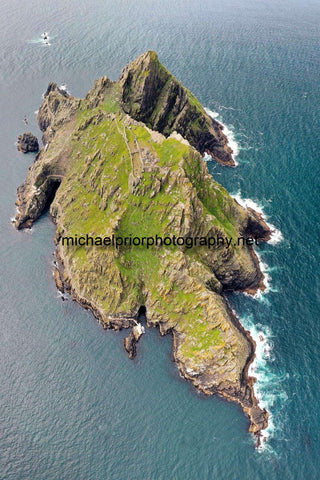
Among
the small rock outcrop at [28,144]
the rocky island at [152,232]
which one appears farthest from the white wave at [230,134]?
the small rock outcrop at [28,144]

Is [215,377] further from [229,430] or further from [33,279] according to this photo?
[33,279]

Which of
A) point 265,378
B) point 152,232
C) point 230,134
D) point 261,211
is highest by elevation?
point 230,134

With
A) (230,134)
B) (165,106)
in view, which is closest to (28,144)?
(165,106)

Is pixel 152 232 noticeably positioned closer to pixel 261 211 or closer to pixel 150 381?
pixel 150 381

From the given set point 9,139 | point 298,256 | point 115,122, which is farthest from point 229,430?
point 9,139

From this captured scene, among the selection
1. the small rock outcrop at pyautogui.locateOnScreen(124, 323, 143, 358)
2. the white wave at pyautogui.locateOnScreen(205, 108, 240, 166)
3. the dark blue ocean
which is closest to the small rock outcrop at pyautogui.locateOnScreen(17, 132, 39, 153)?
the dark blue ocean

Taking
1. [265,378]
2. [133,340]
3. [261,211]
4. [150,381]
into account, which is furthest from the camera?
[261,211]

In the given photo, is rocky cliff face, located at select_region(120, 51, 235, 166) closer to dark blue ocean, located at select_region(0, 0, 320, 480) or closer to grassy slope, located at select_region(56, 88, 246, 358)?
dark blue ocean, located at select_region(0, 0, 320, 480)
